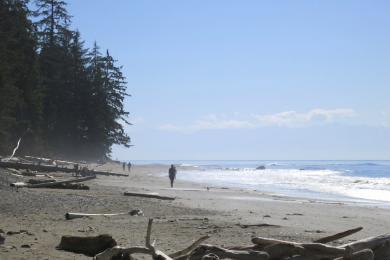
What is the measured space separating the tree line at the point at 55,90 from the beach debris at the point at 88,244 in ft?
93.0

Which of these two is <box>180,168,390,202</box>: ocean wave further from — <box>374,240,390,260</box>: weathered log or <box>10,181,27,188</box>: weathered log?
<box>374,240,390,260</box>: weathered log

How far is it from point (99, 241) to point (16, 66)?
3485 centimetres

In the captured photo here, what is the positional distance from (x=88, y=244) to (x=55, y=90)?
53.5 metres

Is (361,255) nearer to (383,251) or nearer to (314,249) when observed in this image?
(314,249)

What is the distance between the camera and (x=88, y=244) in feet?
26.6

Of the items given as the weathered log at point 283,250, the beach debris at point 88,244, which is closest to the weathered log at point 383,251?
the weathered log at point 283,250

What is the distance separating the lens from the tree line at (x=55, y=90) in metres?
39.5

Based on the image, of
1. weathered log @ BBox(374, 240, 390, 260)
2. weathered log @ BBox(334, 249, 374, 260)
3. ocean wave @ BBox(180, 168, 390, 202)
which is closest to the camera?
weathered log @ BBox(334, 249, 374, 260)

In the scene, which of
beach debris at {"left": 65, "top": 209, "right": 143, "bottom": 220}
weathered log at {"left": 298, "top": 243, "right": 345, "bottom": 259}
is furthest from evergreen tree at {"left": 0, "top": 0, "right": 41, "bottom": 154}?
weathered log at {"left": 298, "top": 243, "right": 345, "bottom": 259}

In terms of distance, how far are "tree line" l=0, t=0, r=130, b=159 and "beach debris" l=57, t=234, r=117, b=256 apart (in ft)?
93.0

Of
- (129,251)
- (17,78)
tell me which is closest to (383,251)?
(129,251)

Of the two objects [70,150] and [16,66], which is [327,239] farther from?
[70,150]

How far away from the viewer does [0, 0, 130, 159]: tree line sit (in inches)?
1554

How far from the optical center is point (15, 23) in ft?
132
